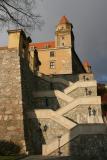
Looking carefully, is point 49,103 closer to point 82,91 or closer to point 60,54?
point 82,91

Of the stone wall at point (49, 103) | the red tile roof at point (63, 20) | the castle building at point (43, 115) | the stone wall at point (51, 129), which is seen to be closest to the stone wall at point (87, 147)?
the castle building at point (43, 115)

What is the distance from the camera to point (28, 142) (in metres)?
29.5

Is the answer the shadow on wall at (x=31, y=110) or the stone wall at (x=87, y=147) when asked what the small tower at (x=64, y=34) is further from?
the stone wall at (x=87, y=147)

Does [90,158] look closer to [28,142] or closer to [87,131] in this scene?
[87,131]

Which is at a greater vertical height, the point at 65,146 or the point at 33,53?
the point at 33,53

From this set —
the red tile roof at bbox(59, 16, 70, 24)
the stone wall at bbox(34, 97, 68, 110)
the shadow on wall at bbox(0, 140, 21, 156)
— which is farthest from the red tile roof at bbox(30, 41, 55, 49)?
the shadow on wall at bbox(0, 140, 21, 156)

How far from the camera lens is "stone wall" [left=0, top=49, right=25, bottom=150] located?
29.4m

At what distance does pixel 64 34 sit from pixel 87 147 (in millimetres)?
49729

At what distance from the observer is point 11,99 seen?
31016 mm

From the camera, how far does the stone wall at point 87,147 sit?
2650 cm

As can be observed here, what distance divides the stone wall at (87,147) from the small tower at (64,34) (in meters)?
46.0

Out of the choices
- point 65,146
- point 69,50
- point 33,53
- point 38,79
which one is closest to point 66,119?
point 65,146

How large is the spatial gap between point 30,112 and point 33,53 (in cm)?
1511

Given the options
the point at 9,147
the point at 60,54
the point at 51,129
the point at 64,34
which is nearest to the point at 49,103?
the point at 51,129
